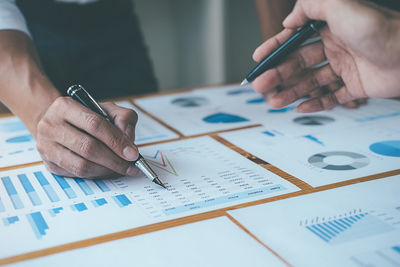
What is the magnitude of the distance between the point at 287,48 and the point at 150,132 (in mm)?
332

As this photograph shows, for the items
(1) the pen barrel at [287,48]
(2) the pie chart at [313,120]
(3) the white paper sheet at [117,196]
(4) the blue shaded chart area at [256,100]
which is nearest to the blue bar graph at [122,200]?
(3) the white paper sheet at [117,196]

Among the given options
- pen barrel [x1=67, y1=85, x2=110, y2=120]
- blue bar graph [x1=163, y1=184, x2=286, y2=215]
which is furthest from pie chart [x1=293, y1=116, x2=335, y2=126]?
pen barrel [x1=67, y1=85, x2=110, y2=120]

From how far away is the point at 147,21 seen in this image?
9.73ft

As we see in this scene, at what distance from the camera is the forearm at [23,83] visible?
0.83 meters

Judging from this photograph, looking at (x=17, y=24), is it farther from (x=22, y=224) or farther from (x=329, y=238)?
(x=329, y=238)

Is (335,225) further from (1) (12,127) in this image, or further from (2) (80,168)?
(1) (12,127)

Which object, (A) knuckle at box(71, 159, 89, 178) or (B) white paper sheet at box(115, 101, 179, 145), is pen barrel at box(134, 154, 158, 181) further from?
(B) white paper sheet at box(115, 101, 179, 145)

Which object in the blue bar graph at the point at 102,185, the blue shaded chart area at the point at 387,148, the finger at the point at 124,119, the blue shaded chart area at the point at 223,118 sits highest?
the finger at the point at 124,119

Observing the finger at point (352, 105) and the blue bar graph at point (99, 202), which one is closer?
the blue bar graph at point (99, 202)

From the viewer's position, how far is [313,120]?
3.14 ft

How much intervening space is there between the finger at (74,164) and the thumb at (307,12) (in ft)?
1.43

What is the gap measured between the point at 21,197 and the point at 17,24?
1.67 feet

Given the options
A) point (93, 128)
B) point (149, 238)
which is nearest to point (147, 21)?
point (93, 128)

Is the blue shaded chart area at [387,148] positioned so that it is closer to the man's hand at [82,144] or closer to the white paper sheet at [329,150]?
the white paper sheet at [329,150]
